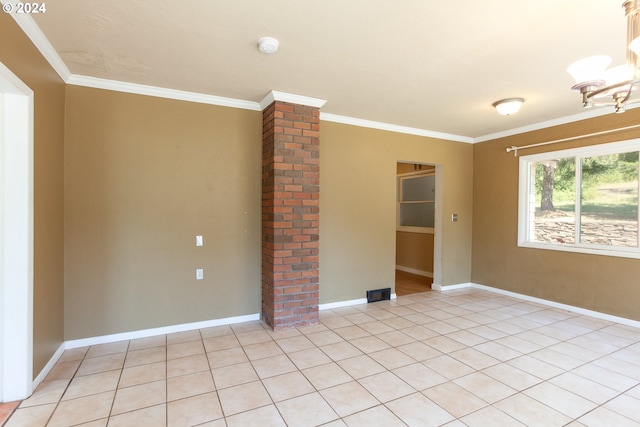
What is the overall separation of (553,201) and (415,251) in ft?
8.42

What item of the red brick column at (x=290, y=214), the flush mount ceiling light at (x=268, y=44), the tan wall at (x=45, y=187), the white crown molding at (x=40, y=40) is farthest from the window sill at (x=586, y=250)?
the white crown molding at (x=40, y=40)

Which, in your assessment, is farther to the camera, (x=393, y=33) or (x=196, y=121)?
(x=196, y=121)

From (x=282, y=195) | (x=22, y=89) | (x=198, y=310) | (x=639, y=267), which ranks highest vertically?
(x=22, y=89)

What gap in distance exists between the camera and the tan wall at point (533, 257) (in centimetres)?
354

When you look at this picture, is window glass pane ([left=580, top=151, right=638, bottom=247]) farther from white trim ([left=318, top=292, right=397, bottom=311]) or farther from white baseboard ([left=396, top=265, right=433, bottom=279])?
white trim ([left=318, top=292, right=397, bottom=311])

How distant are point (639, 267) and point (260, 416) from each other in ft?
13.8

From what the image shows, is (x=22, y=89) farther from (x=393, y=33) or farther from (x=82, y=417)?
(x=393, y=33)

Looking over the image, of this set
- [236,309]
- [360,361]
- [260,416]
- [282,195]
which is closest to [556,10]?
[282,195]

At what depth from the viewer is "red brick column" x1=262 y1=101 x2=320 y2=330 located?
3238mm

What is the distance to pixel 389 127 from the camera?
4379 mm

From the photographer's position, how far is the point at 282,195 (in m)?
3.25

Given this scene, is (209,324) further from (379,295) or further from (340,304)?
(379,295)

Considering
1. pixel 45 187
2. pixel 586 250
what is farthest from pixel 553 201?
pixel 45 187

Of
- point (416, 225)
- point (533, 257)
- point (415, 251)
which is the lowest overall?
point (415, 251)
